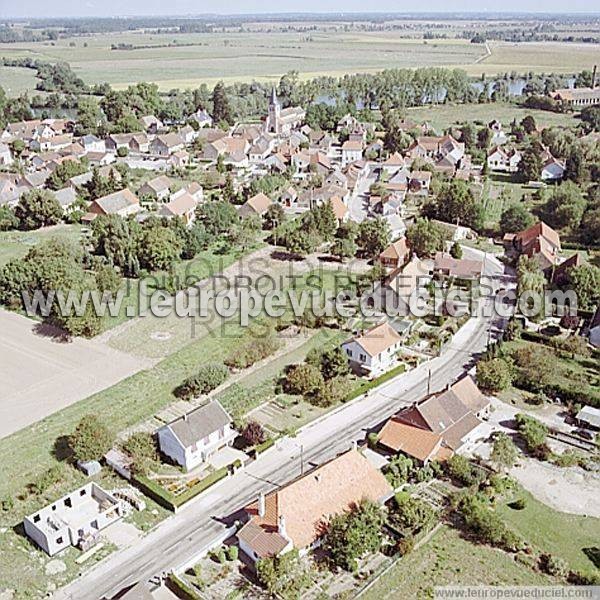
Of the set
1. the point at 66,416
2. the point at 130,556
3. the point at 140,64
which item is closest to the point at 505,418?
the point at 130,556

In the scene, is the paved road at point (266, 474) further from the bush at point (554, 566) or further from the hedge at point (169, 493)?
the bush at point (554, 566)

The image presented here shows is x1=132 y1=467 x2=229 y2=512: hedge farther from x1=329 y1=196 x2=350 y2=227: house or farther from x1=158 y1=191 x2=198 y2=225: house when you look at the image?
x1=158 y1=191 x2=198 y2=225: house

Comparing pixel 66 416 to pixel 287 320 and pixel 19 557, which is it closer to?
pixel 19 557

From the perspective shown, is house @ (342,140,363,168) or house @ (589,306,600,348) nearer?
house @ (589,306,600,348)

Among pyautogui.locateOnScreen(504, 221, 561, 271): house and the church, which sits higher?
the church

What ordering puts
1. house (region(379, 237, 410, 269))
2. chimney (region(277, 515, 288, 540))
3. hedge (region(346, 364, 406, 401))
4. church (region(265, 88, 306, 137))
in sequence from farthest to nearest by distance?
church (region(265, 88, 306, 137)) → house (region(379, 237, 410, 269)) → hedge (region(346, 364, 406, 401)) → chimney (region(277, 515, 288, 540))

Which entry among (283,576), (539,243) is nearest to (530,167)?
(539,243)

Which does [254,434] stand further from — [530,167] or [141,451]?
[530,167]

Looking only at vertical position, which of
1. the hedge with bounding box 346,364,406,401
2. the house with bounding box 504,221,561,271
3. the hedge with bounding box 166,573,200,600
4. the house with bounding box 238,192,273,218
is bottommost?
the hedge with bounding box 166,573,200,600

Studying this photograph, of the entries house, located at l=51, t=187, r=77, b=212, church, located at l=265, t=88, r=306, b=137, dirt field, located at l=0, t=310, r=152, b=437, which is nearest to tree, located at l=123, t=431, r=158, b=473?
dirt field, located at l=0, t=310, r=152, b=437

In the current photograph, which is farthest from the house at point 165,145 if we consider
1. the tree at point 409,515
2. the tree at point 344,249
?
the tree at point 409,515
